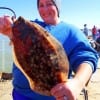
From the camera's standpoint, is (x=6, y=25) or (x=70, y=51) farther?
(x=70, y=51)

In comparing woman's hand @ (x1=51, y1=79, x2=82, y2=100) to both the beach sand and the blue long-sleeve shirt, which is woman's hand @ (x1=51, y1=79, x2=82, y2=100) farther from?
the beach sand

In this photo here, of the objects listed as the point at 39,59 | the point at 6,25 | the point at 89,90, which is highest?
the point at 6,25

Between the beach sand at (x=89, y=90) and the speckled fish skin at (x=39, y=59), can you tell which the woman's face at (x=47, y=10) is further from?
the beach sand at (x=89, y=90)

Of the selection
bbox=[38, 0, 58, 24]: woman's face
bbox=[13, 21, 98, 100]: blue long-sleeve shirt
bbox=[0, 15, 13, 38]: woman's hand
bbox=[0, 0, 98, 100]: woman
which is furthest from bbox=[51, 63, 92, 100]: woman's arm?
bbox=[38, 0, 58, 24]: woman's face

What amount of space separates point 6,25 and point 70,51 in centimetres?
77

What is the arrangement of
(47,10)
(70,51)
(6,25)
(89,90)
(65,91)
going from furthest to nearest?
(89,90), (47,10), (70,51), (6,25), (65,91)

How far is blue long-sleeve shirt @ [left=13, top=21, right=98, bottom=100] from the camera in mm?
3213

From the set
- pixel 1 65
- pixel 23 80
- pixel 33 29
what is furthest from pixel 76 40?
pixel 1 65

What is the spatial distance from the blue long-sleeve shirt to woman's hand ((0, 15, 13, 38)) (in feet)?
2.18

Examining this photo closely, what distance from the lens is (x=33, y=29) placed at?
259 cm

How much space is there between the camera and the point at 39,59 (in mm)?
2512

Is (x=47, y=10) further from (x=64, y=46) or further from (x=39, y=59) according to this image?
(x=39, y=59)

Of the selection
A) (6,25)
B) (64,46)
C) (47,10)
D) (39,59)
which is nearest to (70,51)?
(64,46)

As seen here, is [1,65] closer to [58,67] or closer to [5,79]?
[5,79]
